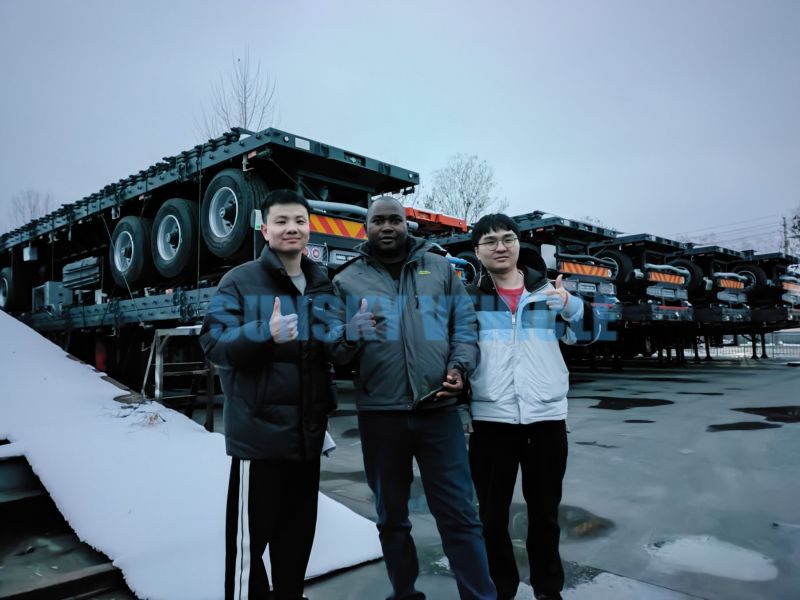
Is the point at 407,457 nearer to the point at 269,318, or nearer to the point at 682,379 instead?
the point at 269,318

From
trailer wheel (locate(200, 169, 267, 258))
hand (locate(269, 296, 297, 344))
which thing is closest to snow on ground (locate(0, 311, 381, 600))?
hand (locate(269, 296, 297, 344))

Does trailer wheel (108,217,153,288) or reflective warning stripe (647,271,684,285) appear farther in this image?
reflective warning stripe (647,271,684,285)

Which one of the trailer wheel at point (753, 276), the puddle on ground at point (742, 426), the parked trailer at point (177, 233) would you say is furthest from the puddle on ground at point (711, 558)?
the trailer wheel at point (753, 276)

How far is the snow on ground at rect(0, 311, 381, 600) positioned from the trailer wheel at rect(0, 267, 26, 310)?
586 cm

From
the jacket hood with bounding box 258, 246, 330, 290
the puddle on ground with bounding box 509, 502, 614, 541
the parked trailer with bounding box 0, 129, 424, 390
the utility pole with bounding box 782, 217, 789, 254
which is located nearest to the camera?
the jacket hood with bounding box 258, 246, 330, 290

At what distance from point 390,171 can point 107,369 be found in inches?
199

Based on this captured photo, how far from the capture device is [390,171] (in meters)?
5.66

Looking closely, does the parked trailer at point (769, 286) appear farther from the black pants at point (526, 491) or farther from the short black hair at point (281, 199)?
the short black hair at point (281, 199)

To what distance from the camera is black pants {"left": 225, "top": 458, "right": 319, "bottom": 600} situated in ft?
6.20

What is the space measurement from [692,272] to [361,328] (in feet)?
40.0

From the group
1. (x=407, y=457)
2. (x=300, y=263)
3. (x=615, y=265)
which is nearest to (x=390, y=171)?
(x=300, y=263)

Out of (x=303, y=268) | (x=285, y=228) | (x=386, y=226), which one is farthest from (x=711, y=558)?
(x=285, y=228)

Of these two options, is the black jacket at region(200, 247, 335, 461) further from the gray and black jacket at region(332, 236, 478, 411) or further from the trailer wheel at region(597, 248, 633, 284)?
the trailer wheel at region(597, 248, 633, 284)

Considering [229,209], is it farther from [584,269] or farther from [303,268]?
[584,269]
